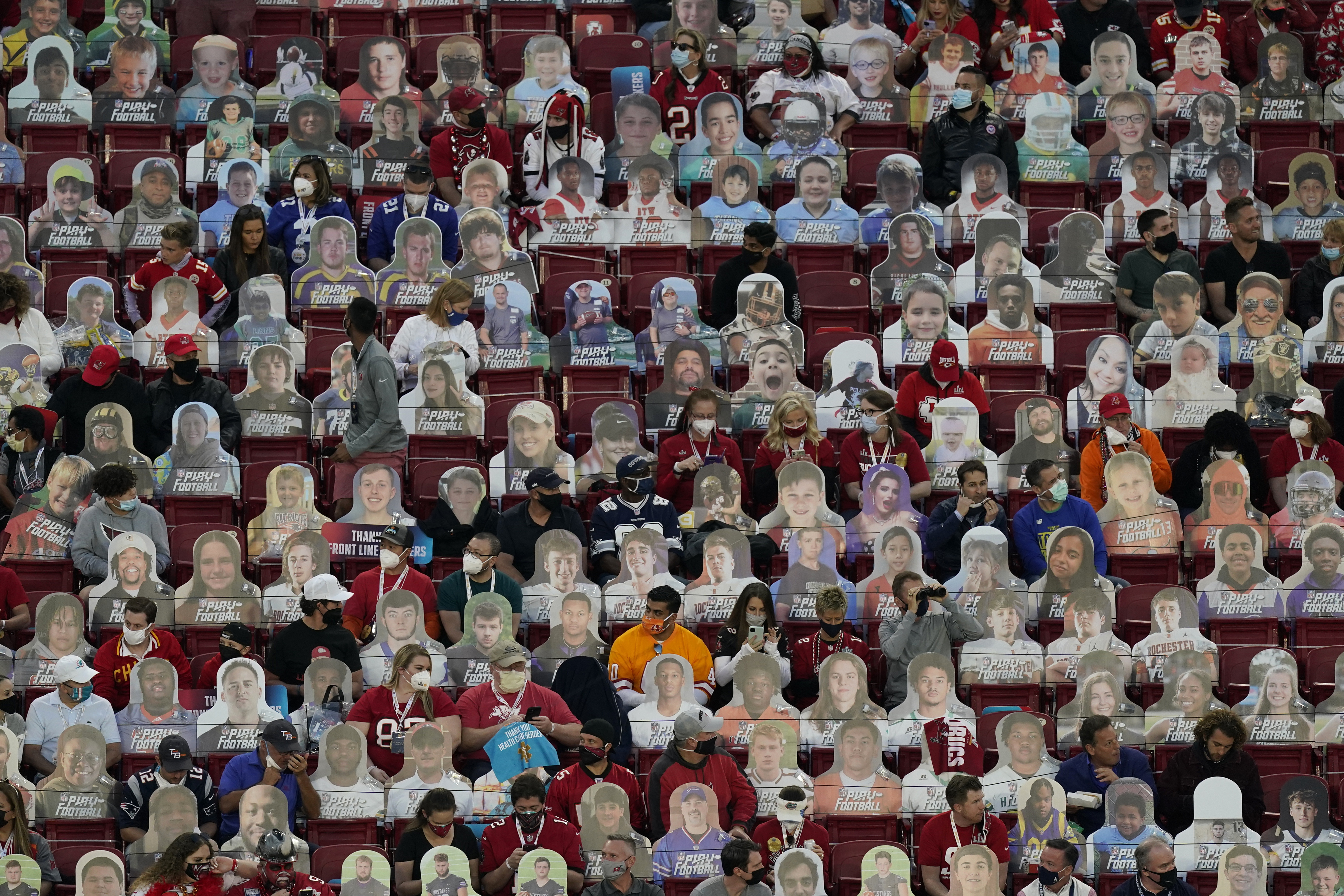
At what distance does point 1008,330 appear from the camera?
16453 mm

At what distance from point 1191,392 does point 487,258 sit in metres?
4.26

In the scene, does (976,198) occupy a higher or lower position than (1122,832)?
higher

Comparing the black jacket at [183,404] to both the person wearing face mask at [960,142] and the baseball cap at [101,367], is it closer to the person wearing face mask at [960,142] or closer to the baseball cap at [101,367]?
the baseball cap at [101,367]

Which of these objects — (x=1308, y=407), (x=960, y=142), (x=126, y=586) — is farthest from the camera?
(x=960, y=142)

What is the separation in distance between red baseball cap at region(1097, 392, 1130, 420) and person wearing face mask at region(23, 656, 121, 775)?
18.8 feet

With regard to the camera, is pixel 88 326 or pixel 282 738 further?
pixel 88 326

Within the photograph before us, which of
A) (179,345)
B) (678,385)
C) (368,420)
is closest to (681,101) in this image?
(678,385)

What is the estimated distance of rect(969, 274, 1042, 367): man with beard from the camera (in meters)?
16.4

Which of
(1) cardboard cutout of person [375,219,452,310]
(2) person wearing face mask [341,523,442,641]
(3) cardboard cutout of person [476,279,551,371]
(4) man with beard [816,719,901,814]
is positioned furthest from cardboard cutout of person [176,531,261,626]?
(4) man with beard [816,719,901,814]

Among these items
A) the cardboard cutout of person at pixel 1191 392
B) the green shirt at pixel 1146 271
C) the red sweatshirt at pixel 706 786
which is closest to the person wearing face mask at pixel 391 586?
the red sweatshirt at pixel 706 786

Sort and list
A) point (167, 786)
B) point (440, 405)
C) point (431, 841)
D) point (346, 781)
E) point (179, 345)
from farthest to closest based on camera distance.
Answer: point (440, 405)
point (179, 345)
point (346, 781)
point (167, 786)
point (431, 841)

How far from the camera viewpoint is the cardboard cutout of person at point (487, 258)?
16.5 metres

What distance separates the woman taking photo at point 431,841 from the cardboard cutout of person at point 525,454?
2642 mm

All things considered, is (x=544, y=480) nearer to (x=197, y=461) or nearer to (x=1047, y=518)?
(x=197, y=461)
